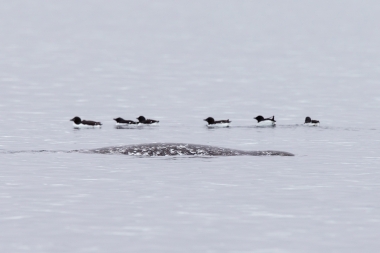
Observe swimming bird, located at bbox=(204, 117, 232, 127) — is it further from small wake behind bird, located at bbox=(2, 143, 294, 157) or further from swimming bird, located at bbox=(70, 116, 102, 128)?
small wake behind bird, located at bbox=(2, 143, 294, 157)

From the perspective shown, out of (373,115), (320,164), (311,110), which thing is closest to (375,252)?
(320,164)

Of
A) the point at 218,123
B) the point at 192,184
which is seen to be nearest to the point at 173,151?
the point at 192,184

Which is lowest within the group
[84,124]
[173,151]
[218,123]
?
[173,151]

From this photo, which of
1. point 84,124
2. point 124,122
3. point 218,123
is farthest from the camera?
point 124,122

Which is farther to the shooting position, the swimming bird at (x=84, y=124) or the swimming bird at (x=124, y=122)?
the swimming bird at (x=124, y=122)

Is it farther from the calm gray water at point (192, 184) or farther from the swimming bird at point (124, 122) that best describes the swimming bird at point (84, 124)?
the swimming bird at point (124, 122)

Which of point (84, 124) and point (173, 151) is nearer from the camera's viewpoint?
point (173, 151)

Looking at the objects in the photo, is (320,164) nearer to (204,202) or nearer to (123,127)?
(204,202)

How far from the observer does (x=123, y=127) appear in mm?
50562

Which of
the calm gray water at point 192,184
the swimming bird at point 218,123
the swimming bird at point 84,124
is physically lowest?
the calm gray water at point 192,184

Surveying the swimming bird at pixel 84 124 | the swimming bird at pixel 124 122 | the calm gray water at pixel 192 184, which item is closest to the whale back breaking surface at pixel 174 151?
the calm gray water at pixel 192 184

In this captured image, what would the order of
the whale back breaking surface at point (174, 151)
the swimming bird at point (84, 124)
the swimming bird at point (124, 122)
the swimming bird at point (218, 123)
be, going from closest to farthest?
the whale back breaking surface at point (174, 151) < the swimming bird at point (84, 124) < the swimming bird at point (218, 123) < the swimming bird at point (124, 122)

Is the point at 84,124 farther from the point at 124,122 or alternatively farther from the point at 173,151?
the point at 173,151

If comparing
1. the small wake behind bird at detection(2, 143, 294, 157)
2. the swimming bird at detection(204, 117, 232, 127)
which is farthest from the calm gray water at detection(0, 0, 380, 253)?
the small wake behind bird at detection(2, 143, 294, 157)
